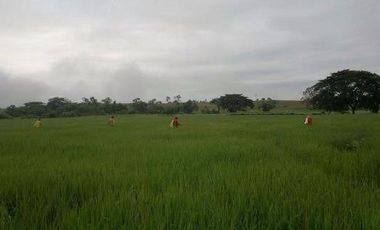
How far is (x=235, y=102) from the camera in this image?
6725 cm

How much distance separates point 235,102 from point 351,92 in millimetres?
27342

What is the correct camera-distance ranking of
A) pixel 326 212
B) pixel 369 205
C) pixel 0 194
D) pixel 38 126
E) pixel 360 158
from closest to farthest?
pixel 326 212
pixel 369 205
pixel 0 194
pixel 360 158
pixel 38 126

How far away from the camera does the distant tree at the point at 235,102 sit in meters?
67.2

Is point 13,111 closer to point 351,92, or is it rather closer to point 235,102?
point 235,102

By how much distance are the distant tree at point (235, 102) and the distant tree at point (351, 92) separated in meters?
24.4

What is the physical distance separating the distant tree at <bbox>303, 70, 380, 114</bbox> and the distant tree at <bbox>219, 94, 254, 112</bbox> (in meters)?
24.4

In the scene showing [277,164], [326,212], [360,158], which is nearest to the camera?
[326,212]

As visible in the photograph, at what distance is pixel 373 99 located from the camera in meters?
41.8

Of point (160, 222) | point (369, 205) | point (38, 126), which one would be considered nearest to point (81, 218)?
point (160, 222)

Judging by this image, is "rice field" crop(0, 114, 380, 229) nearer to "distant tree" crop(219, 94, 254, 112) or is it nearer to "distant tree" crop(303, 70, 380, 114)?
"distant tree" crop(303, 70, 380, 114)

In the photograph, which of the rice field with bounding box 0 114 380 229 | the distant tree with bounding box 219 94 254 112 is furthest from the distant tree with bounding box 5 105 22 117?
the rice field with bounding box 0 114 380 229

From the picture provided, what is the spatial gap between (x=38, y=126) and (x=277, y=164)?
1683 cm

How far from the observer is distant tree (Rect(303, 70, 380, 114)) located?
137ft

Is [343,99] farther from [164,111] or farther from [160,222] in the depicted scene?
[160,222]
